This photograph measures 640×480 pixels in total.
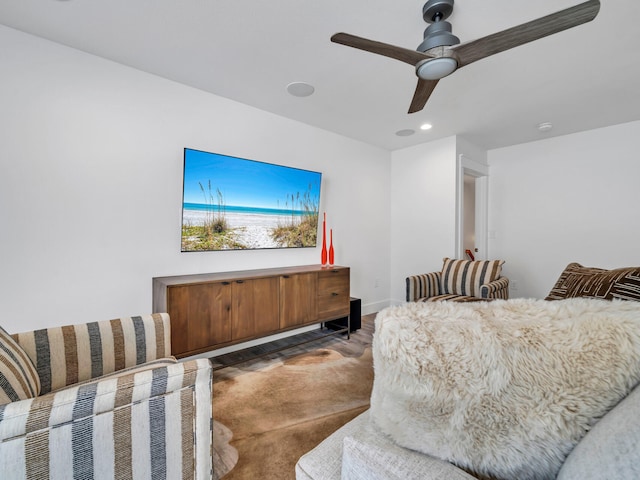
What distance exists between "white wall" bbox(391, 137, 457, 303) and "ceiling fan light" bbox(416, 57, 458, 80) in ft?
7.73

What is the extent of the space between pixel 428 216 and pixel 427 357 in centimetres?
383

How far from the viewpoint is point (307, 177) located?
3.35 meters

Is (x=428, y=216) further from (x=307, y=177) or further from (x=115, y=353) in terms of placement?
(x=115, y=353)

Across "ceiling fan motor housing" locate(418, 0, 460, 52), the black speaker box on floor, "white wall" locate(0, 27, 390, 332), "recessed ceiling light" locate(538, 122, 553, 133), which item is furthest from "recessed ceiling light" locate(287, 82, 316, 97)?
"recessed ceiling light" locate(538, 122, 553, 133)

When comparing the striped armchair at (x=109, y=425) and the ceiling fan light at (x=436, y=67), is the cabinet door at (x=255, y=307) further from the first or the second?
the ceiling fan light at (x=436, y=67)

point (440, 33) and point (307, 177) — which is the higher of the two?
point (440, 33)

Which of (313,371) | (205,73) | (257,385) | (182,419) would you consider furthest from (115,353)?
(205,73)

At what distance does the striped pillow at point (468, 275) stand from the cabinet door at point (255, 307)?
80.2 inches

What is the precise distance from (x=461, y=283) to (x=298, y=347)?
6.42 ft

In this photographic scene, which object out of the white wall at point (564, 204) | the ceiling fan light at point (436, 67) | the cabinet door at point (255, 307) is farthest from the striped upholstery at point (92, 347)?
the white wall at point (564, 204)

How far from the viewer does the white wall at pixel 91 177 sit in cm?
192

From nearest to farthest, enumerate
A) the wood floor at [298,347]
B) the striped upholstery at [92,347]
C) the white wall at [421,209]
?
1. the striped upholstery at [92,347]
2. the wood floor at [298,347]
3. the white wall at [421,209]

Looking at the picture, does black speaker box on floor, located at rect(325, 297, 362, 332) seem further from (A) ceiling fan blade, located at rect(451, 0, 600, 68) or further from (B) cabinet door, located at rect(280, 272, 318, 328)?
(A) ceiling fan blade, located at rect(451, 0, 600, 68)

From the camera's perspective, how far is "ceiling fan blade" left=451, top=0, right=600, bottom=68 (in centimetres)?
133
